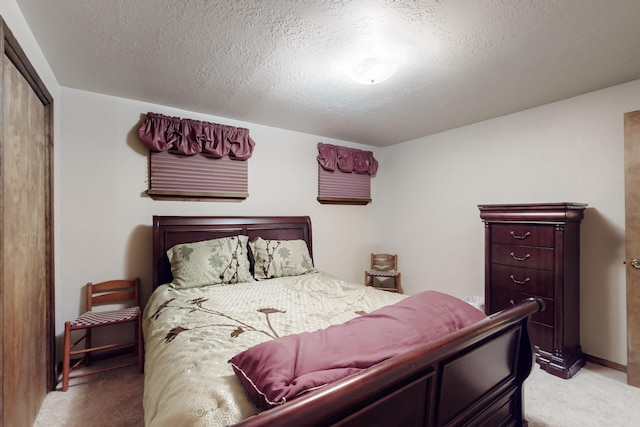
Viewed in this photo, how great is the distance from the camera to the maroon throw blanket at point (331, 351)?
2.65 ft

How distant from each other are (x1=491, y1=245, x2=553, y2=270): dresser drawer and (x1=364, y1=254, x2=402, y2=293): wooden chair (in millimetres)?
1333

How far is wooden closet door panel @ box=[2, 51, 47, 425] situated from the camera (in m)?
1.35

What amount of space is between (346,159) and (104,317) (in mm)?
3080

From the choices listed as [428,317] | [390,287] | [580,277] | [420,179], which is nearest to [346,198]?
[420,179]

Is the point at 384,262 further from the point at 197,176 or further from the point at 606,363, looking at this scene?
the point at 197,176

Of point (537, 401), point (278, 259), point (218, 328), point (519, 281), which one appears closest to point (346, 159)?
point (278, 259)

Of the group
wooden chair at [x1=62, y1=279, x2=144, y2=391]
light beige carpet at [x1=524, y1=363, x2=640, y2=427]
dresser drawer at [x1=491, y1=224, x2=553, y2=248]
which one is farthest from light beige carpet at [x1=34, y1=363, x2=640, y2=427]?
dresser drawer at [x1=491, y1=224, x2=553, y2=248]

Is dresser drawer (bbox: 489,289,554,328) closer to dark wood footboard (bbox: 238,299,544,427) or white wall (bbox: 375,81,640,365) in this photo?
white wall (bbox: 375,81,640,365)

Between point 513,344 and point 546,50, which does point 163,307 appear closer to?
point 513,344

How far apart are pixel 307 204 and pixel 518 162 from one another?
2.35 m

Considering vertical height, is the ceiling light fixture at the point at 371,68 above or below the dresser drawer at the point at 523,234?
above

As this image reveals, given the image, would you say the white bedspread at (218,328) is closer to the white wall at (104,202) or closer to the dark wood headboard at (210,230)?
the dark wood headboard at (210,230)

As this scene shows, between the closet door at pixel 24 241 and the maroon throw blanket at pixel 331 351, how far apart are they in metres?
1.25

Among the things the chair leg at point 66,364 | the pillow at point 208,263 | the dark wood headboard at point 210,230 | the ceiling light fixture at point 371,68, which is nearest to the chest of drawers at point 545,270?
the ceiling light fixture at point 371,68
